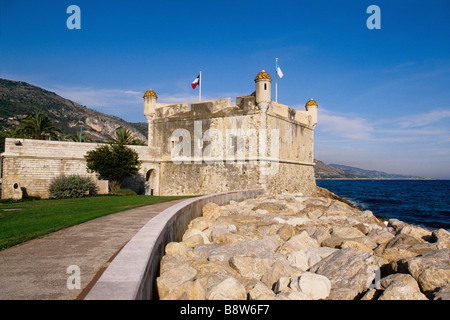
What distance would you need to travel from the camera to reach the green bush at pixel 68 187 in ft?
66.1

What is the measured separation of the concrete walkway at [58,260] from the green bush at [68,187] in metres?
14.0

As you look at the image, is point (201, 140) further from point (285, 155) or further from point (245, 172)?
point (285, 155)

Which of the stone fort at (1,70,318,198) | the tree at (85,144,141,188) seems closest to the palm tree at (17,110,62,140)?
the stone fort at (1,70,318,198)

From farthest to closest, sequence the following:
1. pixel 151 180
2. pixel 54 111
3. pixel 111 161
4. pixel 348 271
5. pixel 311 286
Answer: pixel 54 111
pixel 151 180
pixel 111 161
pixel 348 271
pixel 311 286

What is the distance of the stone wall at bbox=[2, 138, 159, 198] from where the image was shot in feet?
69.0

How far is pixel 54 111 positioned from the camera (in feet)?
280

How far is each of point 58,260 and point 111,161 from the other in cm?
1813

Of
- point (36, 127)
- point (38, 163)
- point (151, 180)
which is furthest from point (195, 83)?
point (36, 127)

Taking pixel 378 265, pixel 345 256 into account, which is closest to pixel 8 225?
pixel 345 256

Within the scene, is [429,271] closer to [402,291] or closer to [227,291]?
[402,291]

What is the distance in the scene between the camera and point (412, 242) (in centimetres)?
770

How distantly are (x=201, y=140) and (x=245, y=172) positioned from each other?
4597mm

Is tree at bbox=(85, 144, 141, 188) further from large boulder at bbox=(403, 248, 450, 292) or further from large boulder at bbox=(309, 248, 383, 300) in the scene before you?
large boulder at bbox=(403, 248, 450, 292)

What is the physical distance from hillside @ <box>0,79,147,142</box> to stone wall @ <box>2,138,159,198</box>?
48.3 m
